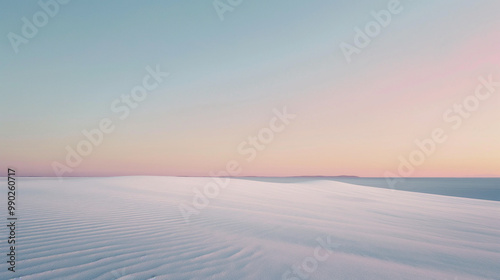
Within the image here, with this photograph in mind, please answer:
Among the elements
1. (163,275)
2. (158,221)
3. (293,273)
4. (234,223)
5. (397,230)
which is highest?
(158,221)

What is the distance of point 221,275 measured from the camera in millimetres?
2744

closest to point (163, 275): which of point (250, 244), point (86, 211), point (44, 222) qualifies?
point (250, 244)

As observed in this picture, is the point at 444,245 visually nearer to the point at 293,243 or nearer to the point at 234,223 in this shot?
the point at 293,243

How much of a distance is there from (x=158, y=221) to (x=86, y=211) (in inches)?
72.3

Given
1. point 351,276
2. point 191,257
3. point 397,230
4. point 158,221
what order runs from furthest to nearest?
1. point 397,230
2. point 158,221
3. point 191,257
4. point 351,276

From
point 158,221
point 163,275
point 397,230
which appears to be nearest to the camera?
point 163,275

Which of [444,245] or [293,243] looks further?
[444,245]

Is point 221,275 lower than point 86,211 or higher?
lower

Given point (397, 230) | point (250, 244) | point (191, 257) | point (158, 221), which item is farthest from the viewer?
point (397, 230)

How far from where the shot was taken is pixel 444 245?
178 inches

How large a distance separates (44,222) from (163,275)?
3.19m

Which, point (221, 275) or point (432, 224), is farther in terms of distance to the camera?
point (432, 224)

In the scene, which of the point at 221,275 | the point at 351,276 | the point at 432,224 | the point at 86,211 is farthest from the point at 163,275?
the point at 432,224

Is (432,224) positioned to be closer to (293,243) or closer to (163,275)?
(293,243)
